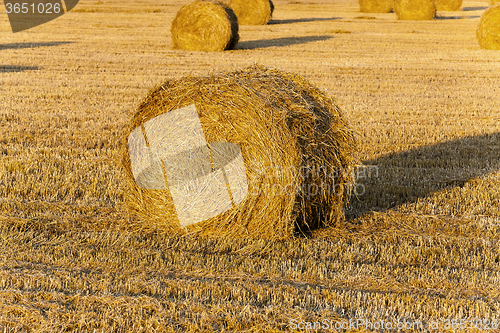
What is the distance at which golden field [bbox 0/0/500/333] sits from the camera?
346 cm

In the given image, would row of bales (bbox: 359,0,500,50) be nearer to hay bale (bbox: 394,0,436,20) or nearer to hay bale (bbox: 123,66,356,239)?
hay bale (bbox: 394,0,436,20)

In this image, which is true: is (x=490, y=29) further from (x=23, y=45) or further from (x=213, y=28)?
(x=23, y=45)

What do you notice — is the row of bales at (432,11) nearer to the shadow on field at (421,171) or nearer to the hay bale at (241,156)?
the shadow on field at (421,171)

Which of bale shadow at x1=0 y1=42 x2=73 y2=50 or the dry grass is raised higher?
bale shadow at x1=0 y1=42 x2=73 y2=50

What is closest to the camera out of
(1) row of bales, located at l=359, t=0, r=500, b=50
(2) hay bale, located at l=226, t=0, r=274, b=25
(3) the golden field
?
(3) the golden field

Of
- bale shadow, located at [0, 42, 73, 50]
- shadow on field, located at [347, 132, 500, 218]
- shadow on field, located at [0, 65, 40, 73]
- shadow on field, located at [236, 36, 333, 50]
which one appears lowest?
shadow on field, located at [236, 36, 333, 50]

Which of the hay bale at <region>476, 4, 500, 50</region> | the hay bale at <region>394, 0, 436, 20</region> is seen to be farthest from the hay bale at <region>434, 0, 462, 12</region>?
the hay bale at <region>476, 4, 500, 50</region>

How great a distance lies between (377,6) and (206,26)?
702 inches

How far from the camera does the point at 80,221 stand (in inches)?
196

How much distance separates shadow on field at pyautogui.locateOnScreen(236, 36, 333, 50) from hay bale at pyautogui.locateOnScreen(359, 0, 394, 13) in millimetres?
12044

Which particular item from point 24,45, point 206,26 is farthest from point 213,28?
point 24,45

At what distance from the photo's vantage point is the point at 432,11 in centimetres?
2756

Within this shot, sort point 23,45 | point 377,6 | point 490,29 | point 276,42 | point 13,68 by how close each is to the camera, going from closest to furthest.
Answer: point 13,68 < point 23,45 < point 490,29 < point 276,42 < point 377,6

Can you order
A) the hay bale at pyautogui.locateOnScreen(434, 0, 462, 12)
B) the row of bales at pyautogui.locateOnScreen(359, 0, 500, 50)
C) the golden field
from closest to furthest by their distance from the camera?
the golden field, the row of bales at pyautogui.locateOnScreen(359, 0, 500, 50), the hay bale at pyautogui.locateOnScreen(434, 0, 462, 12)
